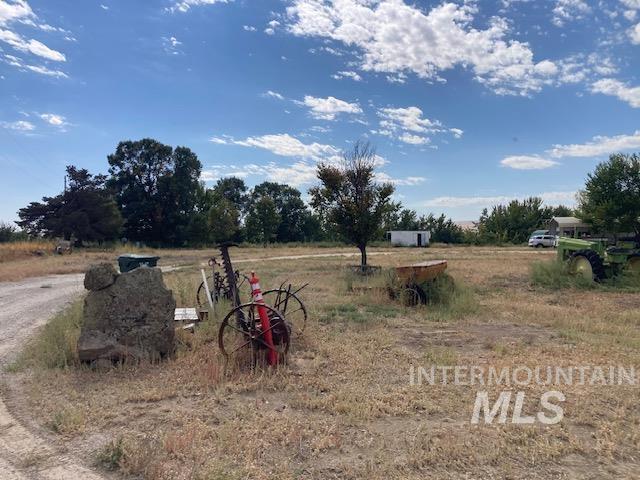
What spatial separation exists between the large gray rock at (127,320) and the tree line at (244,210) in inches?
480

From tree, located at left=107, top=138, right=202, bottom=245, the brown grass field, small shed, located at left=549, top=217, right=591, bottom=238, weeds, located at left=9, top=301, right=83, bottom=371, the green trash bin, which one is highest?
tree, located at left=107, top=138, right=202, bottom=245

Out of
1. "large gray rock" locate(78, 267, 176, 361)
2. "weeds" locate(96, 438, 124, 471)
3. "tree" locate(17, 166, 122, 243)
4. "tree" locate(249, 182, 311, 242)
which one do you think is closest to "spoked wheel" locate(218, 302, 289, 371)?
"large gray rock" locate(78, 267, 176, 361)

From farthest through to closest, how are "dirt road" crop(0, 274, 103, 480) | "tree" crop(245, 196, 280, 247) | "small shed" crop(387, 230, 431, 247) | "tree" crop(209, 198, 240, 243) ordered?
"small shed" crop(387, 230, 431, 247), "tree" crop(245, 196, 280, 247), "tree" crop(209, 198, 240, 243), "dirt road" crop(0, 274, 103, 480)

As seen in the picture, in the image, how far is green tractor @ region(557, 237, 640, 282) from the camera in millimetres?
13406

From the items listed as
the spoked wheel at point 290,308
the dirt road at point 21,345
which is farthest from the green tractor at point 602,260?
the dirt road at point 21,345

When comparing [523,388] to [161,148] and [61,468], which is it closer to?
[61,468]

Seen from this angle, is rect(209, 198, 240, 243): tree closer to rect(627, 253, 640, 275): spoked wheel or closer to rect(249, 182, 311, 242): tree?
rect(249, 182, 311, 242): tree

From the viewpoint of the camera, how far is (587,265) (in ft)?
44.9

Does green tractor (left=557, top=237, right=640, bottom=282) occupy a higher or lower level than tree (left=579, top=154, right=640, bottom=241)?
lower

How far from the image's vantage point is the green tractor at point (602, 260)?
44.0ft

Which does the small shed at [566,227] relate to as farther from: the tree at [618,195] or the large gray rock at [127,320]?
the large gray rock at [127,320]

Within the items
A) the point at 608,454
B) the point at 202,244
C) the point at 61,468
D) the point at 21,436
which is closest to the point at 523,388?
the point at 608,454

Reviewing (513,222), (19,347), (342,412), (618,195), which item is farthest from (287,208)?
(342,412)

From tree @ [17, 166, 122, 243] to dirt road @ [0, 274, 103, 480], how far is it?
21625mm
